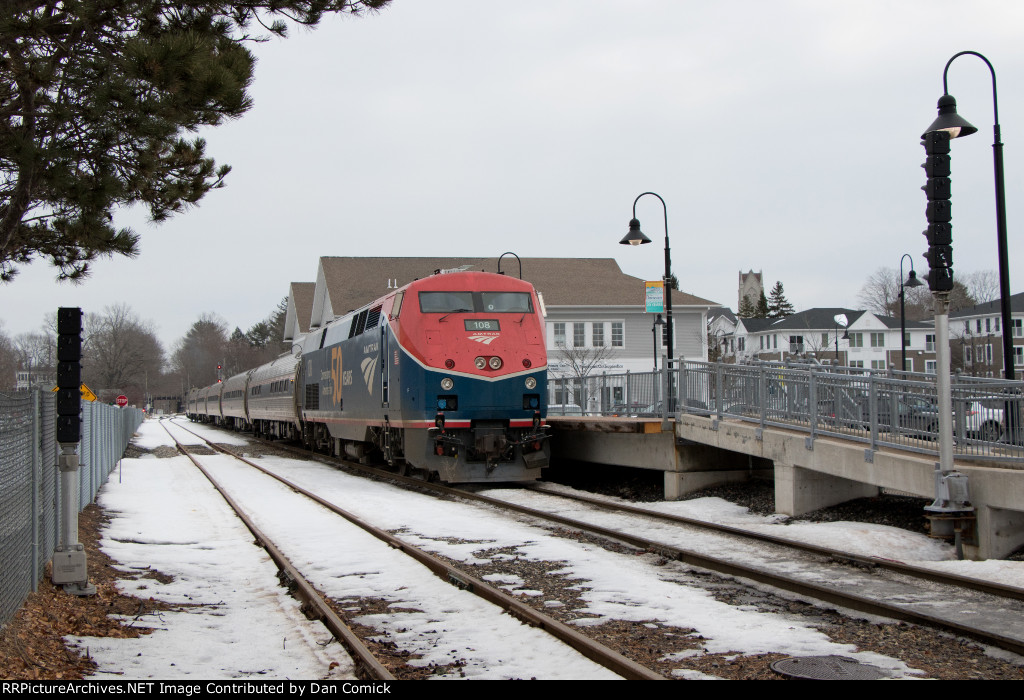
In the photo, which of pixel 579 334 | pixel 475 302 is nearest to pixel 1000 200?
pixel 475 302

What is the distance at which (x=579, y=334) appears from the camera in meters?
43.8

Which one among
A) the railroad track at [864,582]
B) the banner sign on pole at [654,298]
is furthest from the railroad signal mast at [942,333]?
the banner sign on pole at [654,298]

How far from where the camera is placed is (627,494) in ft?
58.1

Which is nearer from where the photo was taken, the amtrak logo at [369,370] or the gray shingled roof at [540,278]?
the amtrak logo at [369,370]

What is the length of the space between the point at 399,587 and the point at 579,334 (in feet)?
117

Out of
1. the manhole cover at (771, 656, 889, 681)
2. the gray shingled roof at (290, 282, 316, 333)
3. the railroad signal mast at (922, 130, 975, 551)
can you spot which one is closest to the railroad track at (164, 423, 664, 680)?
the manhole cover at (771, 656, 889, 681)

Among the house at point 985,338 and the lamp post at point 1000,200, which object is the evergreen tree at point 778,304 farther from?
the lamp post at point 1000,200

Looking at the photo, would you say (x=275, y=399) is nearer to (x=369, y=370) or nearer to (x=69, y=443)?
(x=369, y=370)

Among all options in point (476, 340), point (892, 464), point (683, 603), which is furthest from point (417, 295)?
point (683, 603)

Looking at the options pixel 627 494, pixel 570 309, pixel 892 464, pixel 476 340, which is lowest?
pixel 627 494

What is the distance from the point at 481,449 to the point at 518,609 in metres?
9.33

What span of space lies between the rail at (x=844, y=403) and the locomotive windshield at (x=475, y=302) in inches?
108

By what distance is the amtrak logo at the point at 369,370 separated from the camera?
1916 cm
